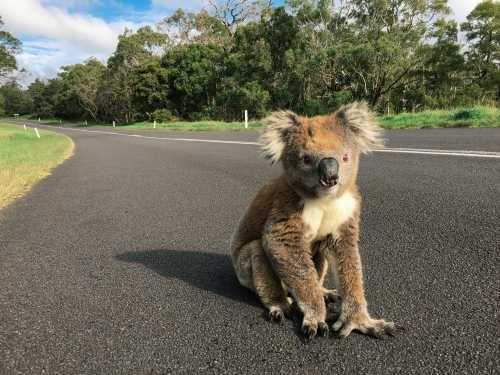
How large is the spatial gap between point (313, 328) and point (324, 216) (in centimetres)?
70

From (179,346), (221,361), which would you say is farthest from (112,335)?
A: (221,361)

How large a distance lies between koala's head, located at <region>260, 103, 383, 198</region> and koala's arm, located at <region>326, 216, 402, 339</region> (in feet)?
1.09

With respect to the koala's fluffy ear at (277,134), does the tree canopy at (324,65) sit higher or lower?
higher

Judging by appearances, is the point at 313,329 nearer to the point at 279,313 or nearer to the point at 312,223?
the point at 279,313

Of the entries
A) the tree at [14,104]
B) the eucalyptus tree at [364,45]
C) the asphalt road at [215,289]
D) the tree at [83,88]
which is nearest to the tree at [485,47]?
the eucalyptus tree at [364,45]

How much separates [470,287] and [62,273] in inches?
134

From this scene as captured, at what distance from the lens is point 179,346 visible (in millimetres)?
2021

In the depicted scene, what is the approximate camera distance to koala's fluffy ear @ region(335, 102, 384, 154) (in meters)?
2.33

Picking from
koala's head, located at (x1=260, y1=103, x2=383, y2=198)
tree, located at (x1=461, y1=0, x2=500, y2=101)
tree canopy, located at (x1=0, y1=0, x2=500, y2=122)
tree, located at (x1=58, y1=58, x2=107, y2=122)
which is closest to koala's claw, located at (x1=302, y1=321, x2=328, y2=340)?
koala's head, located at (x1=260, y1=103, x2=383, y2=198)

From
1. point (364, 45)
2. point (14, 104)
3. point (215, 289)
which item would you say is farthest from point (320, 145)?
point (14, 104)

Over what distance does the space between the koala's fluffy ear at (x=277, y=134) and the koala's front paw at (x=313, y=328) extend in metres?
1.08

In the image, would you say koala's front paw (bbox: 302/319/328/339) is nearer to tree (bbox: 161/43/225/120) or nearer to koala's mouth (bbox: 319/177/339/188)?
koala's mouth (bbox: 319/177/339/188)

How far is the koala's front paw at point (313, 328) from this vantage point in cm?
204

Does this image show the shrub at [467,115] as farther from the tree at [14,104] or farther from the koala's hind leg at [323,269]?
the tree at [14,104]
